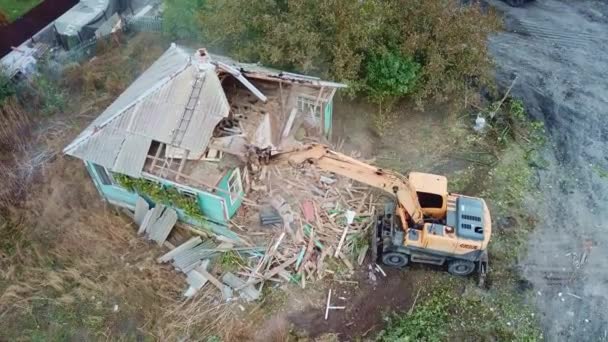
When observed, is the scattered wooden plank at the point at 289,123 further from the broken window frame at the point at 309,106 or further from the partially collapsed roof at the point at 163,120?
the partially collapsed roof at the point at 163,120

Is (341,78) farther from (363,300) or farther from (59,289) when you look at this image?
(59,289)

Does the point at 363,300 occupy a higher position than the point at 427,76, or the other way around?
the point at 427,76

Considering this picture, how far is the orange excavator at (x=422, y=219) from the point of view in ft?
46.8

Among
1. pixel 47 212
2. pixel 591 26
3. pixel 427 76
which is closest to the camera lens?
pixel 47 212

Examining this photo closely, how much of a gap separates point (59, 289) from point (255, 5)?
11231 mm

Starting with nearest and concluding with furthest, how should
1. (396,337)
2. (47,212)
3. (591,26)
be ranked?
(396,337) < (47,212) < (591,26)

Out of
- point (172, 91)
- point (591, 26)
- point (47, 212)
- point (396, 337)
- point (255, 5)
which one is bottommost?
point (396, 337)

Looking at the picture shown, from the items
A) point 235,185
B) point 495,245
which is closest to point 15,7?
point 235,185

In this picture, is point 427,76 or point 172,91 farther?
point 427,76

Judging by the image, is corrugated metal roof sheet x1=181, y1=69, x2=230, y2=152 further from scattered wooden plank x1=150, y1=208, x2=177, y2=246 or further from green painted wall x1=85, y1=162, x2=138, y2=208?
green painted wall x1=85, y1=162, x2=138, y2=208

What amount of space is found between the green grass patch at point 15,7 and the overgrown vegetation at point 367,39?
14078 millimetres

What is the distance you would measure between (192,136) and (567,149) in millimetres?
14147

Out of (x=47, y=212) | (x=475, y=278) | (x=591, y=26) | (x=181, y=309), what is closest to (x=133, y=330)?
(x=181, y=309)

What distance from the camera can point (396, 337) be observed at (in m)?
14.3
